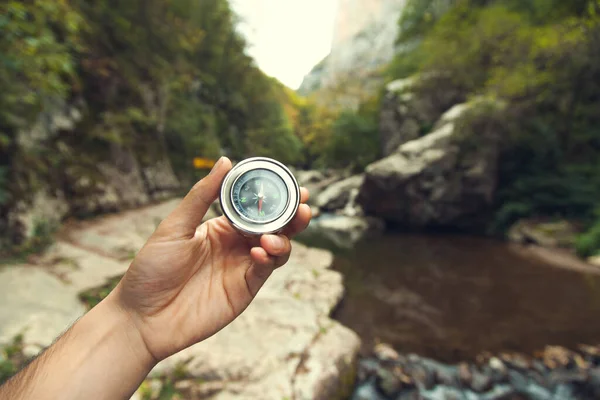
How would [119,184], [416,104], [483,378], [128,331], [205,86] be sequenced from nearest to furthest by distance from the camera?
[128,331] < [483,378] < [119,184] < [416,104] < [205,86]

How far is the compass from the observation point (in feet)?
4.46

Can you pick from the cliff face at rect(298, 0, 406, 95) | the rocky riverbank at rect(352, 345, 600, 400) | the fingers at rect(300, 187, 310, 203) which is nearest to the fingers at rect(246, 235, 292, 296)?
the fingers at rect(300, 187, 310, 203)

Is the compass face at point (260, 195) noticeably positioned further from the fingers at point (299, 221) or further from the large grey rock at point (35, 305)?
the large grey rock at point (35, 305)

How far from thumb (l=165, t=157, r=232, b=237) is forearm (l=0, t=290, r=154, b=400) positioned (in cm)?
46

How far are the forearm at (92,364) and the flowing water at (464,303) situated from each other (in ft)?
12.0

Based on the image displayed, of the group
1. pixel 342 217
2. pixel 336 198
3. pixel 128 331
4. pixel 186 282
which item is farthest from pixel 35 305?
pixel 336 198

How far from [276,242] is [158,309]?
1.99ft

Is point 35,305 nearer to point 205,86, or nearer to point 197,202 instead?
point 197,202

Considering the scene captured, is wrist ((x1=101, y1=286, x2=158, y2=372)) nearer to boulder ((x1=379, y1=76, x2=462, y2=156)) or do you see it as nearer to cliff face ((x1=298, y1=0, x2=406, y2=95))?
boulder ((x1=379, y1=76, x2=462, y2=156))

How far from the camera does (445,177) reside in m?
12.2

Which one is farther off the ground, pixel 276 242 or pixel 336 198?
pixel 276 242

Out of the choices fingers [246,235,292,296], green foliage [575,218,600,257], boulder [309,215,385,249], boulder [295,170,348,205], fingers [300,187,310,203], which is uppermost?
fingers [300,187,310,203]

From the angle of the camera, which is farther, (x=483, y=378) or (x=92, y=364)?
(x=483, y=378)

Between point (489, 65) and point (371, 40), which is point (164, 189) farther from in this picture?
point (371, 40)
